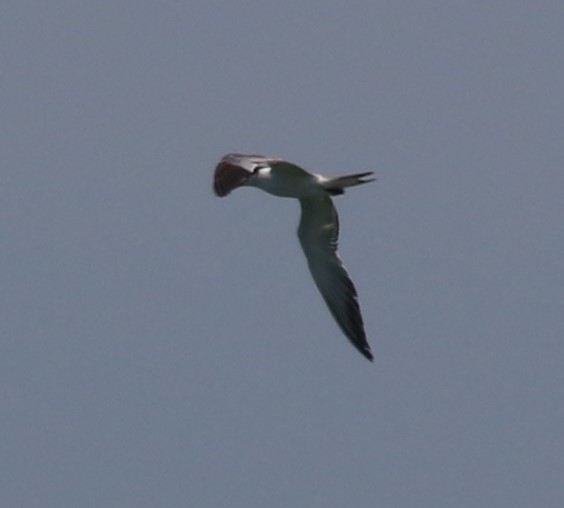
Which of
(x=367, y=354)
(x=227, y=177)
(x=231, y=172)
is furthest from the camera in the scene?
(x=367, y=354)

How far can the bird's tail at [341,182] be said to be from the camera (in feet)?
109

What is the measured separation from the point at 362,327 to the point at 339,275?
1059mm

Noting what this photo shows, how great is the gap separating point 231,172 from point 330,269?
22.1 feet

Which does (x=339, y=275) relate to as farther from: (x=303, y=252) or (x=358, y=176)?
(x=358, y=176)

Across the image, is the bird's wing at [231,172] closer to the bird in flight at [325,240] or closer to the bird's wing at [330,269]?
the bird in flight at [325,240]

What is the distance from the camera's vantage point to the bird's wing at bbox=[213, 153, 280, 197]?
2953cm

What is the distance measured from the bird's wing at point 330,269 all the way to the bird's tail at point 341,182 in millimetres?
1483

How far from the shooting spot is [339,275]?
119 feet

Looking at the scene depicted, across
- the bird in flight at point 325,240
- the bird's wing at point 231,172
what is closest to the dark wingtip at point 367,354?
the bird in flight at point 325,240

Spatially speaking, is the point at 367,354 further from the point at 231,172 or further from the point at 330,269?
the point at 231,172

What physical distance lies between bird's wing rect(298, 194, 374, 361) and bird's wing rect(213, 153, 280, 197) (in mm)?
4505

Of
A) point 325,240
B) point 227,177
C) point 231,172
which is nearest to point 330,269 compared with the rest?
point 325,240

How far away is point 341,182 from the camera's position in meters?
33.8

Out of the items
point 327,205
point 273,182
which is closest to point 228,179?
point 273,182
